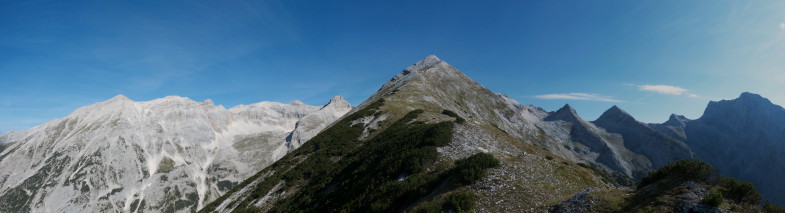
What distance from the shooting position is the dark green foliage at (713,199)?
1756cm

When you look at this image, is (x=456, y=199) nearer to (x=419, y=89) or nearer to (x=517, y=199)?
(x=517, y=199)

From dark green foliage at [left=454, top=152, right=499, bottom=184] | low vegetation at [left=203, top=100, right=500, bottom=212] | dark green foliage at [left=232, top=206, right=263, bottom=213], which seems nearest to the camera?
low vegetation at [left=203, top=100, right=500, bottom=212]

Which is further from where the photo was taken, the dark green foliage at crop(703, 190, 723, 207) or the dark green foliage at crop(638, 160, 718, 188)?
the dark green foliage at crop(638, 160, 718, 188)

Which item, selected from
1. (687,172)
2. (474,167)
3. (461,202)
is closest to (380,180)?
(474,167)

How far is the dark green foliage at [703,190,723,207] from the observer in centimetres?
1756

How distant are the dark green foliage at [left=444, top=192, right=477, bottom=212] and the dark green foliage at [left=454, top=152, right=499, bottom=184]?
314cm

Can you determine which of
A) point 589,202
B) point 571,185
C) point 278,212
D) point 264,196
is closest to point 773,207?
point 589,202

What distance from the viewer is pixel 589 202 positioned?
21484 mm

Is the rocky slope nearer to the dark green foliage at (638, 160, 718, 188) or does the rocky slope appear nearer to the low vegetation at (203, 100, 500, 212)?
the low vegetation at (203, 100, 500, 212)

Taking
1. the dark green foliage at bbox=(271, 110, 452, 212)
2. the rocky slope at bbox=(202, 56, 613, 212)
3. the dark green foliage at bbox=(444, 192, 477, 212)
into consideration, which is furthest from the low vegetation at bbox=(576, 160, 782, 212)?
the dark green foliage at bbox=(271, 110, 452, 212)

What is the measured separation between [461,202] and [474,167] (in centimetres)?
654

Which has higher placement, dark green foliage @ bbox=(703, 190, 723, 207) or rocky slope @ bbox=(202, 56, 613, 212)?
rocky slope @ bbox=(202, 56, 613, 212)

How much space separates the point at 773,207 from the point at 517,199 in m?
13.4

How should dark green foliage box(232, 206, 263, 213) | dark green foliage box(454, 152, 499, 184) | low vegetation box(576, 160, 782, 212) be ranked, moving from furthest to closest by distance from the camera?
dark green foliage box(232, 206, 263, 213)
dark green foliage box(454, 152, 499, 184)
low vegetation box(576, 160, 782, 212)
